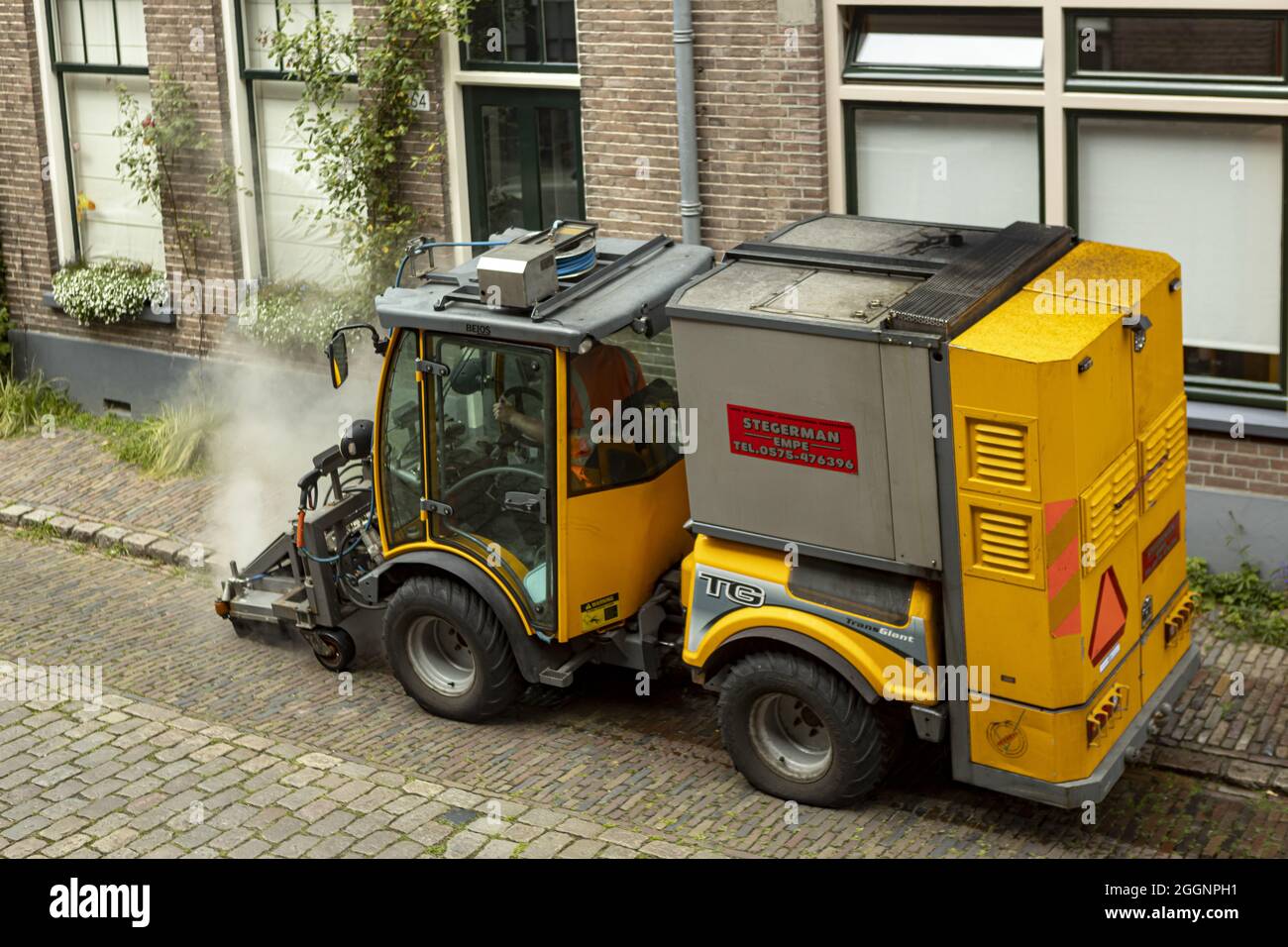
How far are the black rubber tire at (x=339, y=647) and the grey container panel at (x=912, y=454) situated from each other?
3.43m

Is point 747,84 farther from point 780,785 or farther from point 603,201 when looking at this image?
point 780,785

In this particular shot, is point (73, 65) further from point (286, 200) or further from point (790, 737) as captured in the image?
point (790, 737)

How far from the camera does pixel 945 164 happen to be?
1004 cm

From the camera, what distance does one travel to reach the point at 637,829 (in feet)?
23.8

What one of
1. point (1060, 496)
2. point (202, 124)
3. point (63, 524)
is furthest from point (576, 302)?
point (202, 124)

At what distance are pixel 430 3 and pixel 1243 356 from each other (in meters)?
5.79

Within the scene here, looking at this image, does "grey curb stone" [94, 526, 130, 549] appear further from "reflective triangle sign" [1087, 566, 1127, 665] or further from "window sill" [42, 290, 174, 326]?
"reflective triangle sign" [1087, 566, 1127, 665]

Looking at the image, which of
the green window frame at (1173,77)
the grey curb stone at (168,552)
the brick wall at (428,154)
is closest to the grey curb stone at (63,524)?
the grey curb stone at (168,552)

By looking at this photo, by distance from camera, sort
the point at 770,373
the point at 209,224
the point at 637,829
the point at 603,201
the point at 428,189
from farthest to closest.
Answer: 1. the point at 209,224
2. the point at 428,189
3. the point at 603,201
4. the point at 637,829
5. the point at 770,373

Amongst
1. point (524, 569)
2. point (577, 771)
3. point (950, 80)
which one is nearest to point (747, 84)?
point (950, 80)

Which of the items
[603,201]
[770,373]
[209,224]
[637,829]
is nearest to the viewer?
[770,373]

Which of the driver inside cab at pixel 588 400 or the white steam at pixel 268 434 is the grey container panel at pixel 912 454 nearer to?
the driver inside cab at pixel 588 400

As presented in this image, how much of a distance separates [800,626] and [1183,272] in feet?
12.3

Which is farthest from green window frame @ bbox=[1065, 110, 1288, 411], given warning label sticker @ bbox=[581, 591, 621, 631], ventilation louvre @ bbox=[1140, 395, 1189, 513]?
warning label sticker @ bbox=[581, 591, 621, 631]
